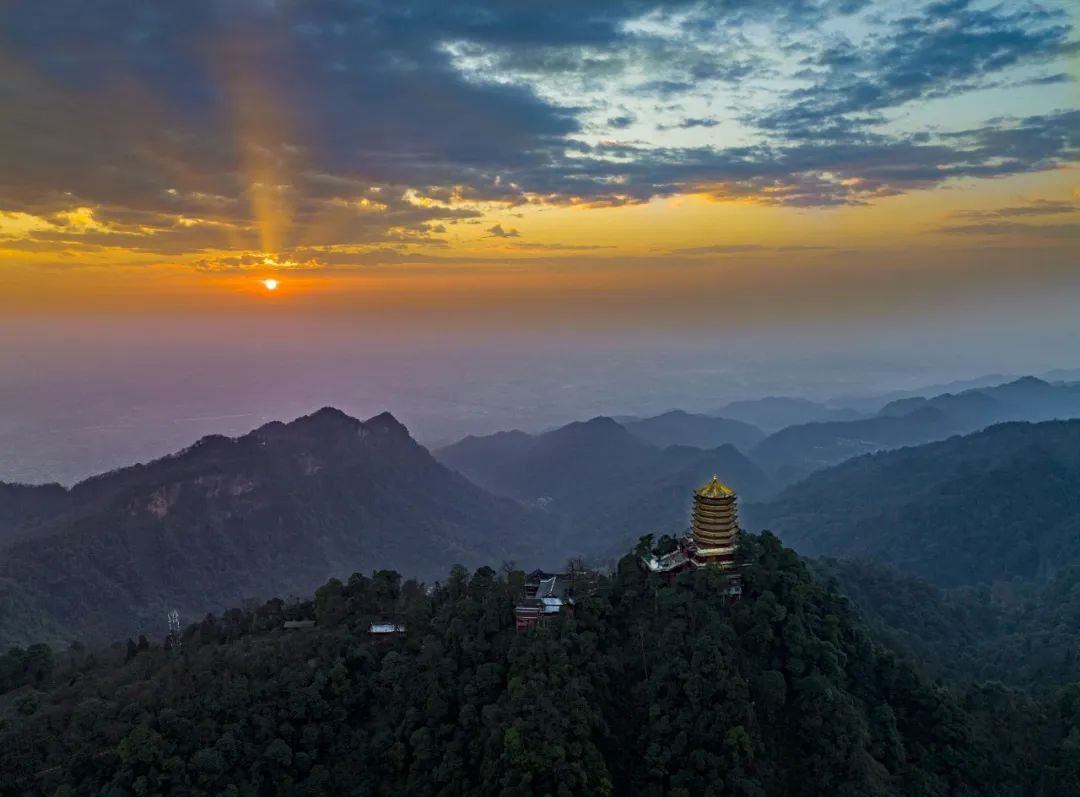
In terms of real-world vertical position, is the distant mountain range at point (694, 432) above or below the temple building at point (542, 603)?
below

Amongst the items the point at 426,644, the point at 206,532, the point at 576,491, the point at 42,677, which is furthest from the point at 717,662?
the point at 576,491

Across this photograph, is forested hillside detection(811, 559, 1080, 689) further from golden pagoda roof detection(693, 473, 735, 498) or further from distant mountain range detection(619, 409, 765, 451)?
distant mountain range detection(619, 409, 765, 451)

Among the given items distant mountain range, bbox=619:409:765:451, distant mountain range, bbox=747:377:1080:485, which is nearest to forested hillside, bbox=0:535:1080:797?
distant mountain range, bbox=747:377:1080:485

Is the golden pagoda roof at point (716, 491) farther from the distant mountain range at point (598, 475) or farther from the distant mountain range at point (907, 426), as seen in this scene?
the distant mountain range at point (907, 426)

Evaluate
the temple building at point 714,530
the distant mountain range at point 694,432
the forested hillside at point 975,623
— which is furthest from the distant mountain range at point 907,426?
the temple building at point 714,530

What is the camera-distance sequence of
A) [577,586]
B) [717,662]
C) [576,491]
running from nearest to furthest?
[717,662]
[577,586]
[576,491]

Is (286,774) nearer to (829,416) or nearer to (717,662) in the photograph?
(717,662)
